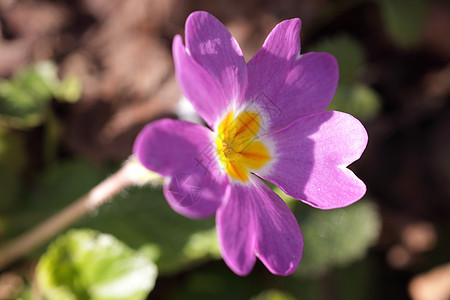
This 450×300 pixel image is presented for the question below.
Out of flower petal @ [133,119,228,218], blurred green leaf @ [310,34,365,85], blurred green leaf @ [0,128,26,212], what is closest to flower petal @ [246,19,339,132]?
flower petal @ [133,119,228,218]

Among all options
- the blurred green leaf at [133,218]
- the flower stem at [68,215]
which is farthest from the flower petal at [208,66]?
the blurred green leaf at [133,218]

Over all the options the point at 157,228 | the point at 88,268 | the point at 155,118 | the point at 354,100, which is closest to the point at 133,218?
the point at 157,228

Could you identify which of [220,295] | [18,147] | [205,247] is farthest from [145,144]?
[220,295]

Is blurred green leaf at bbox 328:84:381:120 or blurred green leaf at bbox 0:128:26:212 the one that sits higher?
blurred green leaf at bbox 328:84:381:120

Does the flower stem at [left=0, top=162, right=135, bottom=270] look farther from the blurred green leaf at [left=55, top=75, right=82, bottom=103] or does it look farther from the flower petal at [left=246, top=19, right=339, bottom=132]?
the blurred green leaf at [left=55, top=75, right=82, bottom=103]

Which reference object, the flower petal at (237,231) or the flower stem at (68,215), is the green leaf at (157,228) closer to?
the flower stem at (68,215)

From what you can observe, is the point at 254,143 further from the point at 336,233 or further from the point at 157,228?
the point at 336,233
